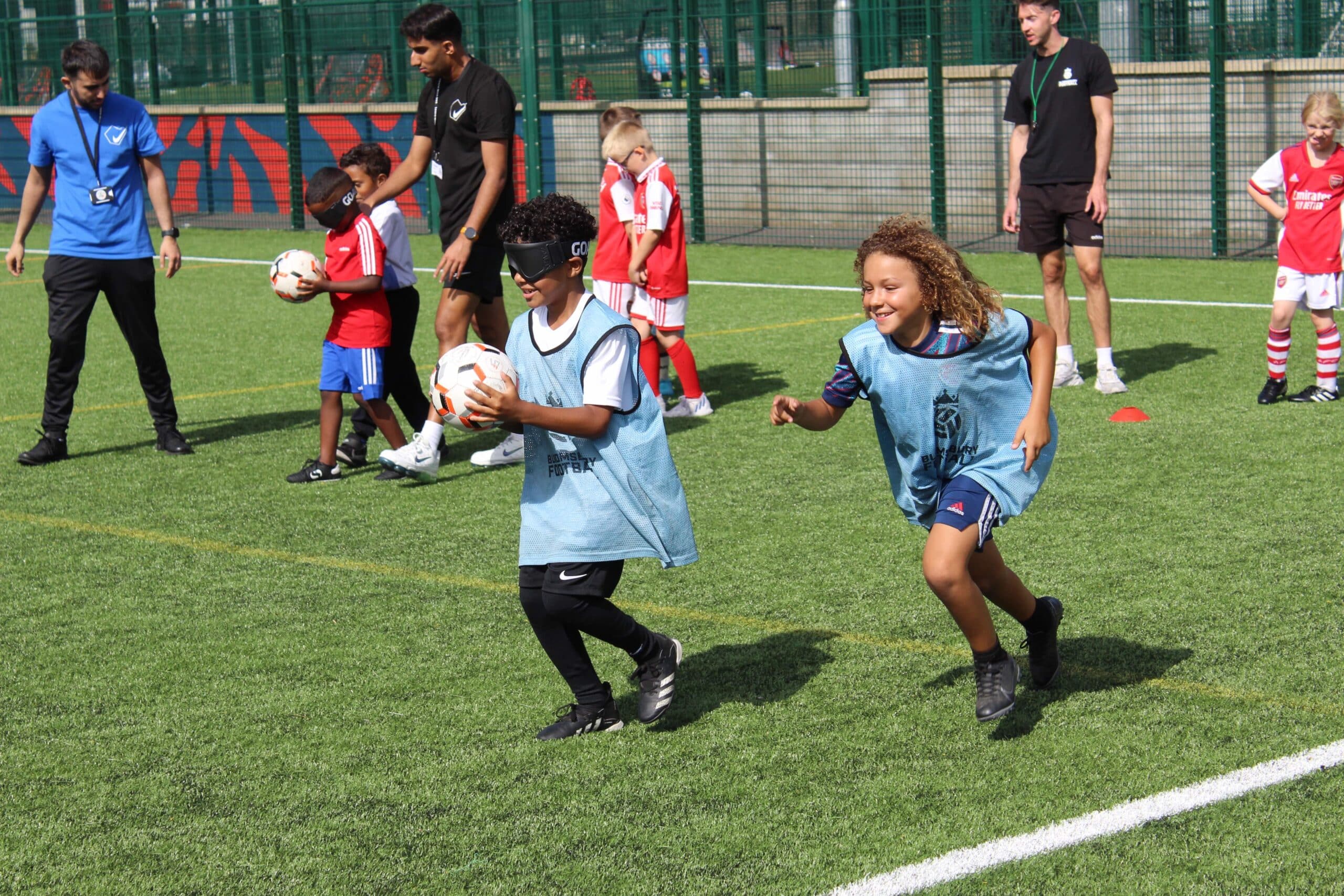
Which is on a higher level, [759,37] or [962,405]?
[759,37]

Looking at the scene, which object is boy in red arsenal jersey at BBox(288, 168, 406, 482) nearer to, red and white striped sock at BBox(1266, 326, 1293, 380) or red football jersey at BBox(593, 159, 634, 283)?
red football jersey at BBox(593, 159, 634, 283)

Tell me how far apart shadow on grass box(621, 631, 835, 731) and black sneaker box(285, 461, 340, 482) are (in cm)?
343

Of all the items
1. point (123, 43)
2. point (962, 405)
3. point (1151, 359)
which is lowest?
point (1151, 359)

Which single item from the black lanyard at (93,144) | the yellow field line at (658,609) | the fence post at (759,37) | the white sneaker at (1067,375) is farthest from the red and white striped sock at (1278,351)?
the fence post at (759,37)

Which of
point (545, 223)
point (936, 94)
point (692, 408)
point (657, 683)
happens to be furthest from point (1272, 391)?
point (936, 94)

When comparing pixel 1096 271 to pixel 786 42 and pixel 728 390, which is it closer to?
pixel 728 390

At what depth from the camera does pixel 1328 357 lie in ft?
29.6

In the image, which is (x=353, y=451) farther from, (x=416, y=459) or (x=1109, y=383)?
(x=1109, y=383)

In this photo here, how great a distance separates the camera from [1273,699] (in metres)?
4.65

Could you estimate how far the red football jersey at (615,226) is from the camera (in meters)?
9.39

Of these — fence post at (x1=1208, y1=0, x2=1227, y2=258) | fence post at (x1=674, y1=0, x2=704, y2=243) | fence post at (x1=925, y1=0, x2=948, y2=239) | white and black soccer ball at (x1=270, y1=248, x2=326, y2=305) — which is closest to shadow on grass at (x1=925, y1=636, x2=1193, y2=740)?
white and black soccer ball at (x1=270, y1=248, x2=326, y2=305)

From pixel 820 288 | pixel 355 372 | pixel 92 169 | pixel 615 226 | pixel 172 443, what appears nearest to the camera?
pixel 355 372

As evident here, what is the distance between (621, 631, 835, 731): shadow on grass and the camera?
4859mm

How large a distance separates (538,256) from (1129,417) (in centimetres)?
521
